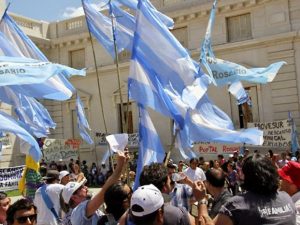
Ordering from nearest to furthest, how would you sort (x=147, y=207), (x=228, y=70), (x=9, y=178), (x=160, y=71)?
(x=147, y=207), (x=160, y=71), (x=228, y=70), (x=9, y=178)

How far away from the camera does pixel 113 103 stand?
2503 centimetres

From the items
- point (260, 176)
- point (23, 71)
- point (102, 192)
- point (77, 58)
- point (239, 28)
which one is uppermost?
point (239, 28)

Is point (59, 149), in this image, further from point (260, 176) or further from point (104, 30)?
point (260, 176)

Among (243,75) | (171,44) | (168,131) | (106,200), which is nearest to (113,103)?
(168,131)

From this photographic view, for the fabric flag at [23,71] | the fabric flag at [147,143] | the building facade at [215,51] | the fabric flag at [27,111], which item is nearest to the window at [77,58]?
the building facade at [215,51]

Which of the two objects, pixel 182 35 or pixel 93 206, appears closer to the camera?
pixel 93 206

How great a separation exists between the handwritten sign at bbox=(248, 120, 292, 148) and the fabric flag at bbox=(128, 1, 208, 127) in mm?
11520

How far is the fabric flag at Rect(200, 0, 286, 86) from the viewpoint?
28.6ft

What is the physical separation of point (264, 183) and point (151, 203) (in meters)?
0.77

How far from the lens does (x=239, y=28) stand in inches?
874

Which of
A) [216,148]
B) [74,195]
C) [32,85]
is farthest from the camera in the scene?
[216,148]

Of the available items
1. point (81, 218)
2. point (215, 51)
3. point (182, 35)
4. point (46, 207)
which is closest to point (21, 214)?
point (81, 218)

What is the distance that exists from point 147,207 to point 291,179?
1.30 m

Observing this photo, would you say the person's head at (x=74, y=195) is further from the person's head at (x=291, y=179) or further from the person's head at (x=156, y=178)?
the person's head at (x=291, y=179)
